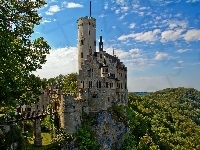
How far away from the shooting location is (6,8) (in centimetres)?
2703

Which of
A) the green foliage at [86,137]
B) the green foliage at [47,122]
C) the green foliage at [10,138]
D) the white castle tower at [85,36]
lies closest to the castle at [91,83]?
the white castle tower at [85,36]

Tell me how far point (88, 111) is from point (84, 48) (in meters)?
18.6

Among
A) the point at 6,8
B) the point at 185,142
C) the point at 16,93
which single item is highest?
the point at 6,8

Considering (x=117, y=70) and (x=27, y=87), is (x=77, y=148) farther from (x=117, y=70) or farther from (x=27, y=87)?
(x=117, y=70)

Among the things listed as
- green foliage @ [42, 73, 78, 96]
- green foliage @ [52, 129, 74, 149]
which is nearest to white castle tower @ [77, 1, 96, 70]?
green foliage @ [42, 73, 78, 96]

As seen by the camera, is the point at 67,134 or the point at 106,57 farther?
the point at 106,57

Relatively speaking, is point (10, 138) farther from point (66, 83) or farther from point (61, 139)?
point (66, 83)

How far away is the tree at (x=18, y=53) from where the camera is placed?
25.1 m

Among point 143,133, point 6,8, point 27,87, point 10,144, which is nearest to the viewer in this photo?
point 6,8

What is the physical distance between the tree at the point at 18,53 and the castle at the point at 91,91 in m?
17.1

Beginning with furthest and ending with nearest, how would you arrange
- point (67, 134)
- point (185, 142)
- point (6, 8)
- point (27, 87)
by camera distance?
point (185, 142), point (67, 134), point (27, 87), point (6, 8)

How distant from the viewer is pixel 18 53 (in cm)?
2691

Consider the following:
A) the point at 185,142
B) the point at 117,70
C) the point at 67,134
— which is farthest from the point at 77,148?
the point at 185,142

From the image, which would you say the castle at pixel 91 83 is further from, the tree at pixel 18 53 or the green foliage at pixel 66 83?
the tree at pixel 18 53
